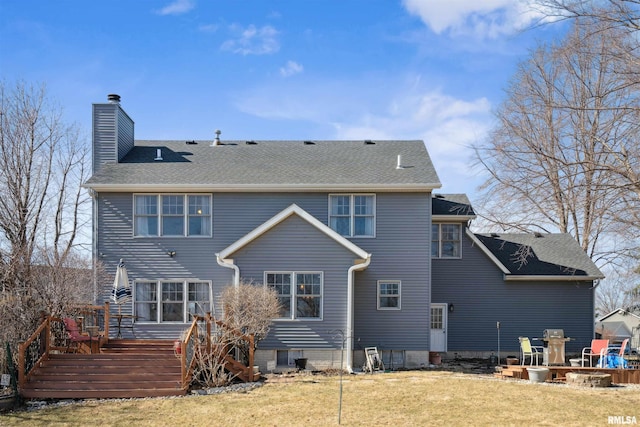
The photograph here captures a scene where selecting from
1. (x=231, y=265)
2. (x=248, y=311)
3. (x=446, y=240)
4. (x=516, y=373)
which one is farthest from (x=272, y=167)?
(x=516, y=373)

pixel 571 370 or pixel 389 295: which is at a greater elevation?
pixel 389 295

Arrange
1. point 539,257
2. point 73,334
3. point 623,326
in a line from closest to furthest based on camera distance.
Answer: point 73,334
point 539,257
point 623,326

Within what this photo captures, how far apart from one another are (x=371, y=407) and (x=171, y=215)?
10050 mm

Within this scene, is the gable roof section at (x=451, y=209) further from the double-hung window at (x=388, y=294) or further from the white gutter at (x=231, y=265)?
the white gutter at (x=231, y=265)

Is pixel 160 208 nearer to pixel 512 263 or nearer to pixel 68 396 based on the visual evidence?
pixel 68 396

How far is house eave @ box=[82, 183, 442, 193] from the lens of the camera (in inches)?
740

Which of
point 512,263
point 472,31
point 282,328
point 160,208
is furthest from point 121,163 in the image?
point 512,263

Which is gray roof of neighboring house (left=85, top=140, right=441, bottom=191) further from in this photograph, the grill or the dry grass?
the dry grass

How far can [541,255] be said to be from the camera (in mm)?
22766

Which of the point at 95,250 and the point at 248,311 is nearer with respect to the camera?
the point at 248,311

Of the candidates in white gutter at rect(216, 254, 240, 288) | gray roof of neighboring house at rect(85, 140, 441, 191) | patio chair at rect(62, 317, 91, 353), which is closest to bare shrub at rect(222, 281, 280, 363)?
white gutter at rect(216, 254, 240, 288)

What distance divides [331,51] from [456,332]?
1121 centimetres

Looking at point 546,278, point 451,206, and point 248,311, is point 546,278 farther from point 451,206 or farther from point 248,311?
point 248,311

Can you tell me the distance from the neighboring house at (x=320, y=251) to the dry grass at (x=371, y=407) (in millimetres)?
3697
